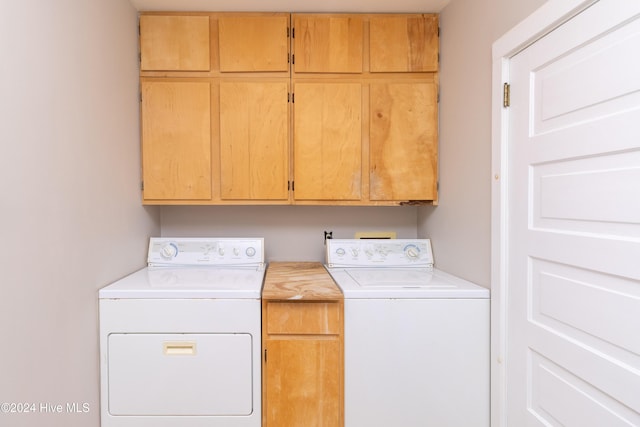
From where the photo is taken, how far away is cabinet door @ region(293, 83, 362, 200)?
191 centimetres

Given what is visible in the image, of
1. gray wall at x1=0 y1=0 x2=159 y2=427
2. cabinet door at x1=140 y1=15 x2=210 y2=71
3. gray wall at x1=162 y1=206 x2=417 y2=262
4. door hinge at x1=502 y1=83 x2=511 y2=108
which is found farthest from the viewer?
gray wall at x1=162 y1=206 x2=417 y2=262

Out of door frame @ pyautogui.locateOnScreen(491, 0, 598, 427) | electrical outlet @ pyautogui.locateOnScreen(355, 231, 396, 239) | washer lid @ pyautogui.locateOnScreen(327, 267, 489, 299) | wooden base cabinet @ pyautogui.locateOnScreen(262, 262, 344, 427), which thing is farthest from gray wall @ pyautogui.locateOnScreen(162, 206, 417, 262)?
door frame @ pyautogui.locateOnScreen(491, 0, 598, 427)

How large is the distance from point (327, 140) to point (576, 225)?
1257 mm

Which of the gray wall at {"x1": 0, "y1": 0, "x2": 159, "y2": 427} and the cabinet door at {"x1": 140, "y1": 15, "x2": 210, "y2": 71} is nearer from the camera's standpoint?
the gray wall at {"x1": 0, "y1": 0, "x2": 159, "y2": 427}

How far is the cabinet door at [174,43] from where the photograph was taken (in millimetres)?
1848

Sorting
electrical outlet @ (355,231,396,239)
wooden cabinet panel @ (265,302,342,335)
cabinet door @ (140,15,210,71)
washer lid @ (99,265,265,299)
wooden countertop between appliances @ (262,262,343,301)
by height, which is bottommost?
wooden cabinet panel @ (265,302,342,335)

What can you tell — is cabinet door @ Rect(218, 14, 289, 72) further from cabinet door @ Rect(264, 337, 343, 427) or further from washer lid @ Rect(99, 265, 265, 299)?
cabinet door @ Rect(264, 337, 343, 427)

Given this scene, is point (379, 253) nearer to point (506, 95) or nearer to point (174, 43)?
point (506, 95)

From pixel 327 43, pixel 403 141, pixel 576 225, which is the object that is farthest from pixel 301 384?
pixel 327 43

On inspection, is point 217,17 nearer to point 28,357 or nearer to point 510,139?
point 510,139

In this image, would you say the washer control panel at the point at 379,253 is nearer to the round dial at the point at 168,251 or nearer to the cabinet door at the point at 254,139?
the cabinet door at the point at 254,139

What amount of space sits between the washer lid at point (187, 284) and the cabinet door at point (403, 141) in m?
0.88

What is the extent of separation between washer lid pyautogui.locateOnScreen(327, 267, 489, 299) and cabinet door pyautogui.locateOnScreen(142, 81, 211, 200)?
999 mm

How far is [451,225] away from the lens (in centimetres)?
182
